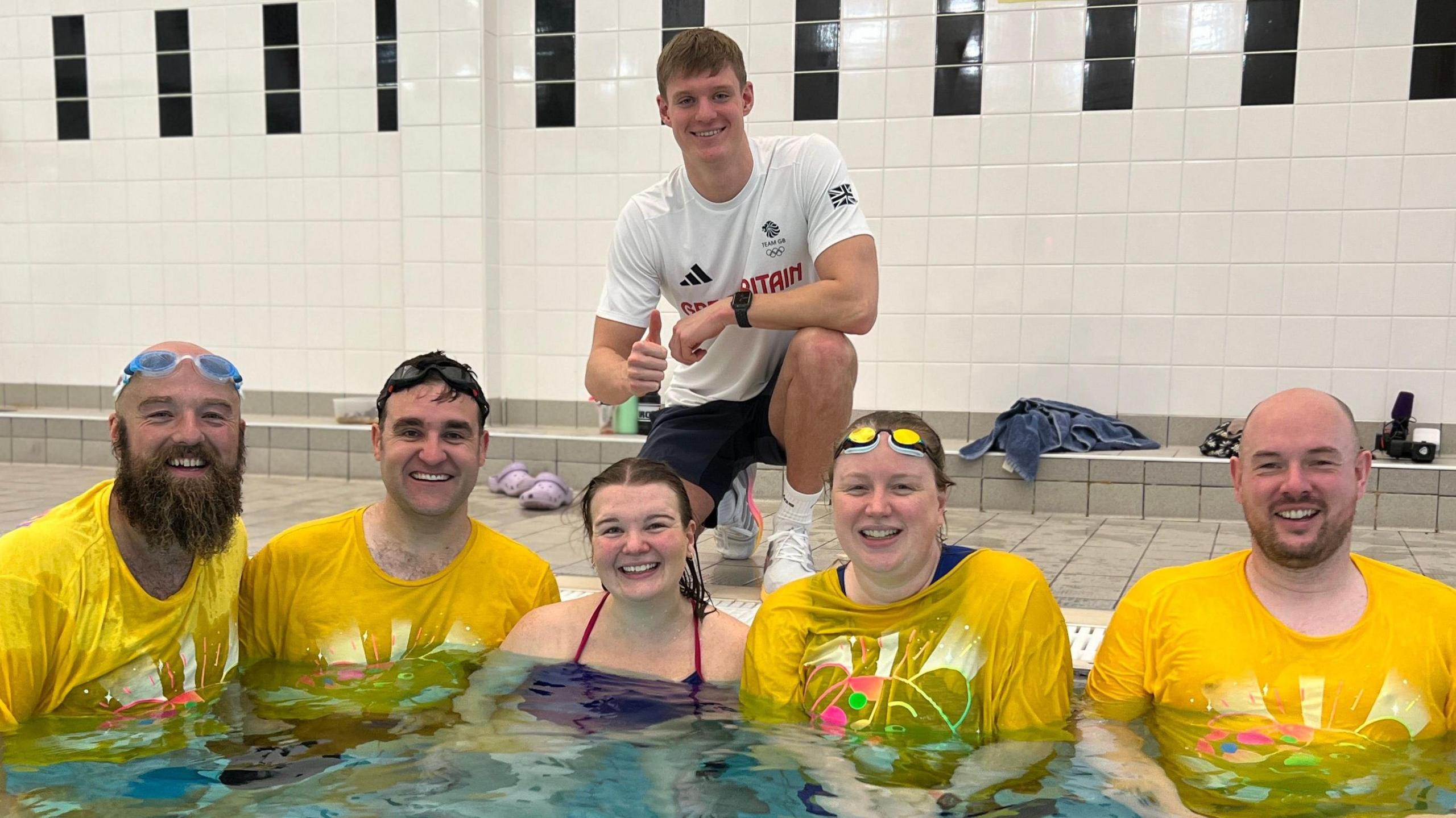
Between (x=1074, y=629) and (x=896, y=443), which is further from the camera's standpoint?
(x=1074, y=629)


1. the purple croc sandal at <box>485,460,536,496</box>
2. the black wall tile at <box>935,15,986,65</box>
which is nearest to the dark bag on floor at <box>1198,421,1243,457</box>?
the black wall tile at <box>935,15,986,65</box>

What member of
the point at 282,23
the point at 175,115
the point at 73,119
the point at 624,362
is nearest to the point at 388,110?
the point at 282,23

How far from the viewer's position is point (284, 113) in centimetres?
716

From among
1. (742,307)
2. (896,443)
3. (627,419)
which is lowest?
(627,419)

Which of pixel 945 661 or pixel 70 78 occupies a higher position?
pixel 70 78

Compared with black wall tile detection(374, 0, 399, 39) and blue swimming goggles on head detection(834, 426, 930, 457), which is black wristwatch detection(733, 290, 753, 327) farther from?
black wall tile detection(374, 0, 399, 39)

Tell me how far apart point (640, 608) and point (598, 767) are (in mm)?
379

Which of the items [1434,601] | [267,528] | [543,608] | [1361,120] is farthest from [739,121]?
[1361,120]

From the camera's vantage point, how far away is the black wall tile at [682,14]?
21.4ft

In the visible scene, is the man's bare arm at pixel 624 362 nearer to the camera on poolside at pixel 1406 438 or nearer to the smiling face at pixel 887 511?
the smiling face at pixel 887 511

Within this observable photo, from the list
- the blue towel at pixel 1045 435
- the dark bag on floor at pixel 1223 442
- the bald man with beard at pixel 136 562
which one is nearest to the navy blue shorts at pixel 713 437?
the bald man with beard at pixel 136 562

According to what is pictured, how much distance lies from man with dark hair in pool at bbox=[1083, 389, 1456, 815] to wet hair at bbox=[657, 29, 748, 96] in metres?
1.75

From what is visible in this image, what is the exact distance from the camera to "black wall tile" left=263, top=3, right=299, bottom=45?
23.2ft

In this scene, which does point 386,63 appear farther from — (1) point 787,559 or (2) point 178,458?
(2) point 178,458
